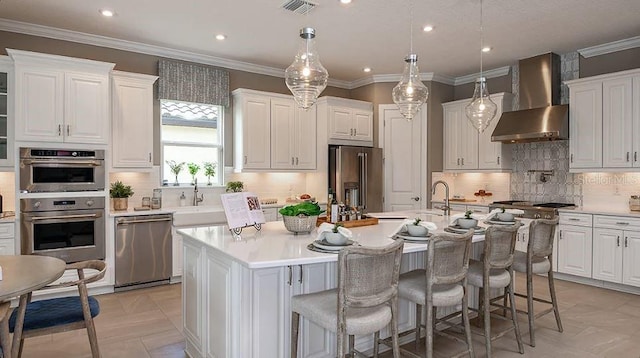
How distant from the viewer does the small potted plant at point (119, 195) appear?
15.9ft

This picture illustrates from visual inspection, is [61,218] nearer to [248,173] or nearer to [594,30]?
[248,173]

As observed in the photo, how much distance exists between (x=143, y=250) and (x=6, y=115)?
2.00m

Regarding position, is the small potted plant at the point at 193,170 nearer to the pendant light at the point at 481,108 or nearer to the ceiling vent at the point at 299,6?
the ceiling vent at the point at 299,6

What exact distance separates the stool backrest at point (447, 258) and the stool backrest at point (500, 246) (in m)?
0.35

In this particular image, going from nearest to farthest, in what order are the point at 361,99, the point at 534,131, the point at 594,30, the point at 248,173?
the point at 594,30 → the point at 534,131 → the point at 248,173 → the point at 361,99

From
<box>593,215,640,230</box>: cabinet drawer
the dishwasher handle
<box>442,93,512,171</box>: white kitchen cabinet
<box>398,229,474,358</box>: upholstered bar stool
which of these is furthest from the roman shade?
<box>593,215,640,230</box>: cabinet drawer

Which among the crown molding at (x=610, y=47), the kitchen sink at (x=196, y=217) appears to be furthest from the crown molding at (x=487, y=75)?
the kitchen sink at (x=196, y=217)

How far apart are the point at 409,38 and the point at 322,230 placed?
324cm

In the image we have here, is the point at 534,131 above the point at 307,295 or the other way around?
above

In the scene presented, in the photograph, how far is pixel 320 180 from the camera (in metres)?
6.39

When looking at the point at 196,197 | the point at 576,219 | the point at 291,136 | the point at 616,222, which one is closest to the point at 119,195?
the point at 196,197

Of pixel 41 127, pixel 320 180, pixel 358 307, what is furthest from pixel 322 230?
pixel 320 180

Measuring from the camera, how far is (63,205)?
14.0 ft

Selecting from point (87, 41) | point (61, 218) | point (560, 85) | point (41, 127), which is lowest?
point (61, 218)
